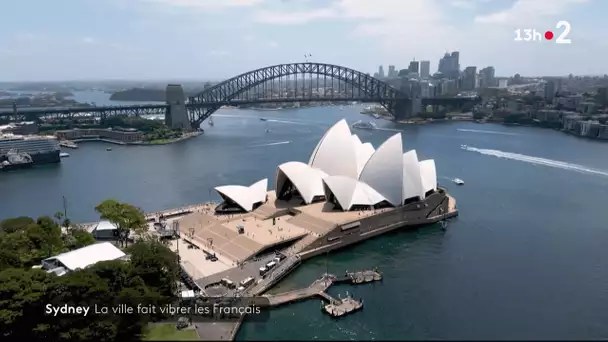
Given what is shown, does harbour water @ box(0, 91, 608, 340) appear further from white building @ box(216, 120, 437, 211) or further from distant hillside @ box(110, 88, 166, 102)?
distant hillside @ box(110, 88, 166, 102)

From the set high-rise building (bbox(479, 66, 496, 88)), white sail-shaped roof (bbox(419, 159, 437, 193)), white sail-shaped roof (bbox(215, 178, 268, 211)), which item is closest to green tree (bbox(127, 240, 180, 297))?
white sail-shaped roof (bbox(215, 178, 268, 211))

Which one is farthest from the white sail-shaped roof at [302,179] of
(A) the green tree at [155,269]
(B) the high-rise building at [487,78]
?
(B) the high-rise building at [487,78]

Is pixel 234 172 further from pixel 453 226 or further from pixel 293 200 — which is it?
pixel 453 226

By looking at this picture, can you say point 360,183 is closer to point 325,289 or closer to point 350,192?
point 350,192

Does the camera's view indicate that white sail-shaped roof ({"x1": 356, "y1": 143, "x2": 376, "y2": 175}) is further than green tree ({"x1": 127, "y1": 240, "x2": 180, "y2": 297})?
Yes

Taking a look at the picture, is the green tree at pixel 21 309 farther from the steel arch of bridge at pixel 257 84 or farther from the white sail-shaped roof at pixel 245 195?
the steel arch of bridge at pixel 257 84

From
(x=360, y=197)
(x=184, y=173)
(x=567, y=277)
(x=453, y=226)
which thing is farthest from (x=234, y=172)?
(x=567, y=277)
